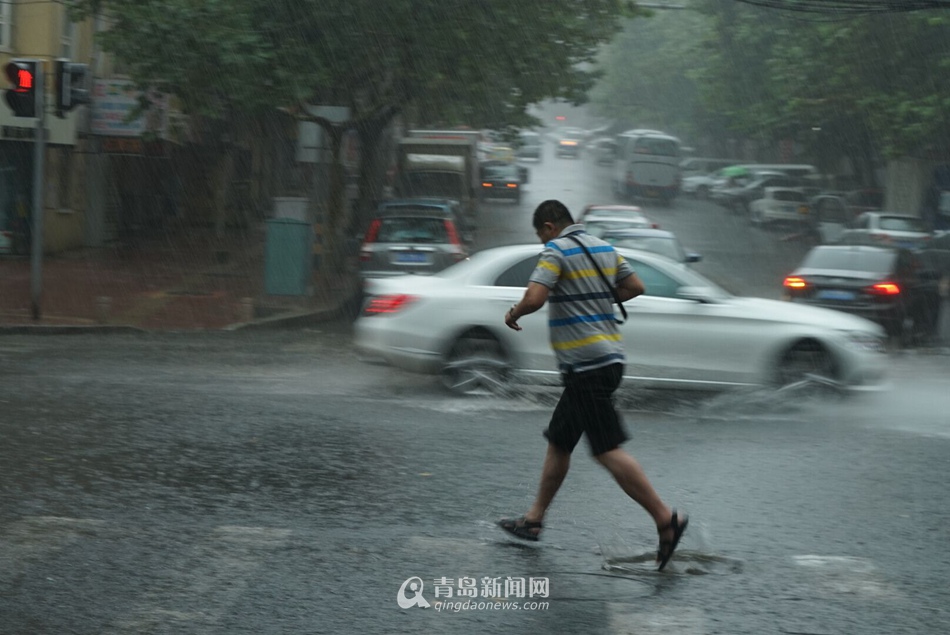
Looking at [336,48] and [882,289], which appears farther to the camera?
[336,48]

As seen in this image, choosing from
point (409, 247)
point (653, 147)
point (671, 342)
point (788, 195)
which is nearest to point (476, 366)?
point (671, 342)

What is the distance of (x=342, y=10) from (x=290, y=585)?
17.0m

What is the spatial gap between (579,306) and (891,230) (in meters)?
26.6

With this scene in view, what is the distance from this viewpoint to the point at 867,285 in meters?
17.7

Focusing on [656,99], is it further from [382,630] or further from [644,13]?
[382,630]

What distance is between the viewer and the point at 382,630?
5008 millimetres

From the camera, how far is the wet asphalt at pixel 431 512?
17.3 ft

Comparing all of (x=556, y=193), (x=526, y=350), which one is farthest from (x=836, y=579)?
(x=556, y=193)

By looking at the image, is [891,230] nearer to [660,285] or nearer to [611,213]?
[611,213]

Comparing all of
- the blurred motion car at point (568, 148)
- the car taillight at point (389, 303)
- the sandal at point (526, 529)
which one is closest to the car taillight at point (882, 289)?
the car taillight at point (389, 303)

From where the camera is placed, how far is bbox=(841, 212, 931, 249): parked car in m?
29.4

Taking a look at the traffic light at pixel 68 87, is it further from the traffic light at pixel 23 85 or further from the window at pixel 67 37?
the window at pixel 67 37

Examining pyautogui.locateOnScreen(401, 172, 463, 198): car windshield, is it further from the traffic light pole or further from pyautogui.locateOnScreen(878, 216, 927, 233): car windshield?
the traffic light pole

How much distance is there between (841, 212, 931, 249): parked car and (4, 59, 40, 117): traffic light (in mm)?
19385
